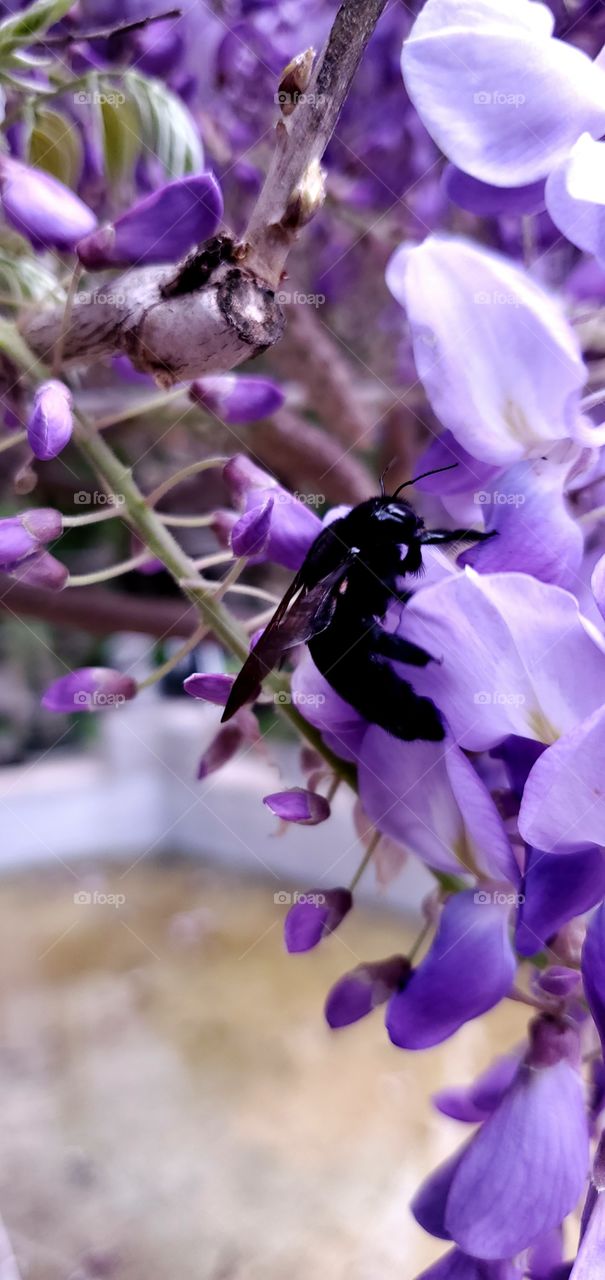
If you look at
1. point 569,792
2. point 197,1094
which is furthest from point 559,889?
point 197,1094

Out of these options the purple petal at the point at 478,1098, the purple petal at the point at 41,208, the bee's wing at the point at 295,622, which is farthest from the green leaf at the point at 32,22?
the purple petal at the point at 478,1098

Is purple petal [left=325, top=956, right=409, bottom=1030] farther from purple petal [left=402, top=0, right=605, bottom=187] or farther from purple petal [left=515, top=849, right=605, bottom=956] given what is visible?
purple petal [left=402, top=0, right=605, bottom=187]

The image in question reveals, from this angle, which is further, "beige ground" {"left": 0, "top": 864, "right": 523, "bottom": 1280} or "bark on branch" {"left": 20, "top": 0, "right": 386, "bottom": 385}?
"beige ground" {"left": 0, "top": 864, "right": 523, "bottom": 1280}

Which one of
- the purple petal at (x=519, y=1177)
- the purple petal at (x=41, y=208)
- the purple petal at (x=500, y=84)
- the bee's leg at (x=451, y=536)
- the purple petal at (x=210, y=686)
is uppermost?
the purple petal at (x=500, y=84)

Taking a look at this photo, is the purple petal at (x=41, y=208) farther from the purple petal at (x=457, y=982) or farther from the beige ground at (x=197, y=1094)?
the beige ground at (x=197, y=1094)

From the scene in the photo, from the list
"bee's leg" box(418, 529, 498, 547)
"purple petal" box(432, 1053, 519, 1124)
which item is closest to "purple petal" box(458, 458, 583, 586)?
"bee's leg" box(418, 529, 498, 547)

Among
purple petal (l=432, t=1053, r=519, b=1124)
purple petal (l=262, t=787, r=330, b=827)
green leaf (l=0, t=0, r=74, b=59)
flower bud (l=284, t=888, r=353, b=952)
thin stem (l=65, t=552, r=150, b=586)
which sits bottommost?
purple petal (l=432, t=1053, r=519, b=1124)
